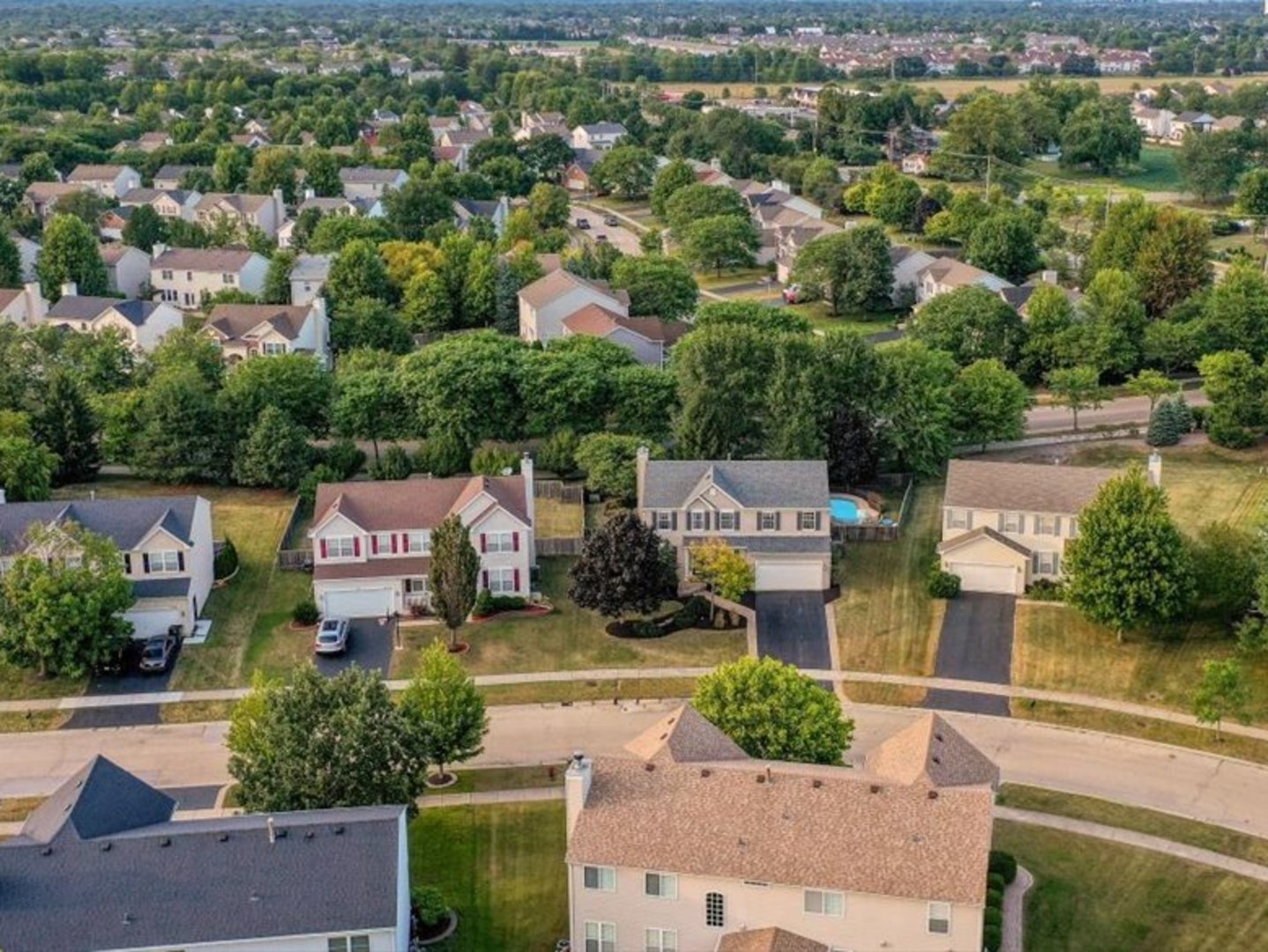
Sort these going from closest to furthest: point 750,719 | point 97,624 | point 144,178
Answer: point 750,719 → point 97,624 → point 144,178

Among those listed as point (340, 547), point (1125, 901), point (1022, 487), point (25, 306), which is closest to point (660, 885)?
point (1125, 901)

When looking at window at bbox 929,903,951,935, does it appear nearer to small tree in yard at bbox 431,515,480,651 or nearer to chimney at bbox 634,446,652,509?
small tree in yard at bbox 431,515,480,651

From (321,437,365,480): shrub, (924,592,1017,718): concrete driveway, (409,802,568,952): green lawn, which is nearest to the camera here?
(409,802,568,952): green lawn

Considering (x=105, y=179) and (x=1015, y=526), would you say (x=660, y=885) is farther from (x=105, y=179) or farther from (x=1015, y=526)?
(x=105, y=179)

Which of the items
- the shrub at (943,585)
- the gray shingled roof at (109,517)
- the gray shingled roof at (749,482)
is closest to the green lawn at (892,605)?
the shrub at (943,585)

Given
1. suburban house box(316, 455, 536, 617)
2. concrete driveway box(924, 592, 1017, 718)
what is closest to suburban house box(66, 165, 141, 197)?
suburban house box(316, 455, 536, 617)

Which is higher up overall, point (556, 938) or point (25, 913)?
point (25, 913)

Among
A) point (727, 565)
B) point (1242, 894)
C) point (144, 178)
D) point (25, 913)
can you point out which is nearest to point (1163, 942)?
point (1242, 894)

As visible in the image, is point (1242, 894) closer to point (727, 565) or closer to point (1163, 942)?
point (1163, 942)
